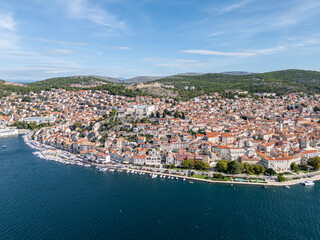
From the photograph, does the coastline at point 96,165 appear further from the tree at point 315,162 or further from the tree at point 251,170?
the tree at point 251,170

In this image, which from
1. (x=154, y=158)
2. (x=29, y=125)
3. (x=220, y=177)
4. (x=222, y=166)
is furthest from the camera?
(x=29, y=125)

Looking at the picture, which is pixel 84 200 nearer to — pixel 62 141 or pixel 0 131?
pixel 62 141

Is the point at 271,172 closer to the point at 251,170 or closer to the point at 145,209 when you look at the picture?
the point at 251,170

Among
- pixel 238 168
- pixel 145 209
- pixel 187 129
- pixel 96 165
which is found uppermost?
pixel 187 129

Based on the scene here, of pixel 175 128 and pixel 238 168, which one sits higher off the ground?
pixel 175 128

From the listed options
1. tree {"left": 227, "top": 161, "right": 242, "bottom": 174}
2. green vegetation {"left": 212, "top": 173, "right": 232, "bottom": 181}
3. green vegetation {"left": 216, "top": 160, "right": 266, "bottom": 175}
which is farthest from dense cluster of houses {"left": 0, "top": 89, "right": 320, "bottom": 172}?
green vegetation {"left": 212, "top": 173, "right": 232, "bottom": 181}

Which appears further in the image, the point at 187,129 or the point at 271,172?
the point at 187,129

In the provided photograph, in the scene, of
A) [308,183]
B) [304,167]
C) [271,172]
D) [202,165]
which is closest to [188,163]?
[202,165]
